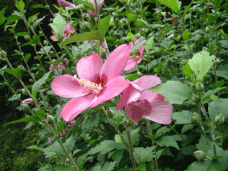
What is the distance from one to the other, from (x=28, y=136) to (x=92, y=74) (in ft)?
15.5

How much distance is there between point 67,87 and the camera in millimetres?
673

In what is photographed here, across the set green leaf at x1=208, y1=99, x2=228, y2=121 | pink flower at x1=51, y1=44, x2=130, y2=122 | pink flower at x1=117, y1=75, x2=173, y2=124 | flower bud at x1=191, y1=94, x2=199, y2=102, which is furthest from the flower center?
green leaf at x1=208, y1=99, x2=228, y2=121

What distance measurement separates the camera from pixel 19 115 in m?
5.74

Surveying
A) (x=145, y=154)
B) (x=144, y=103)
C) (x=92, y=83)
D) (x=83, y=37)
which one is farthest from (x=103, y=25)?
(x=145, y=154)

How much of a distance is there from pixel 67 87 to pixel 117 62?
24 cm

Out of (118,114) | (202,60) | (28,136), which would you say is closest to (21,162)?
(28,136)

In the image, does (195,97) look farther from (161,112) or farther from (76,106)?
(76,106)

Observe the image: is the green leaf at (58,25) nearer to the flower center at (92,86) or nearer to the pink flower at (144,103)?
the flower center at (92,86)

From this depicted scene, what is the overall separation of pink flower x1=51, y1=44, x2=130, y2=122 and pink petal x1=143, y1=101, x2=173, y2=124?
154 millimetres

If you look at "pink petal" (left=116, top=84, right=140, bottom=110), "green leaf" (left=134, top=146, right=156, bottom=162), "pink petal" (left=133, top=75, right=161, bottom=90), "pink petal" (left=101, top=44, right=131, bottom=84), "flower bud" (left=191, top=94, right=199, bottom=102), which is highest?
"pink petal" (left=101, top=44, right=131, bottom=84)

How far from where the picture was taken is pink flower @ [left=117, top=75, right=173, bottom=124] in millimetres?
494

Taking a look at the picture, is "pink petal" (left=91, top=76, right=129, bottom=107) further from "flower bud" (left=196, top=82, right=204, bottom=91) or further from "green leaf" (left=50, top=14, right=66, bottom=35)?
"green leaf" (left=50, top=14, right=66, bottom=35)

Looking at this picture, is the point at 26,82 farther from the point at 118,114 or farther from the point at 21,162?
the point at 118,114

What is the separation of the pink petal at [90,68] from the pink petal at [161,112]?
0.89 feet
